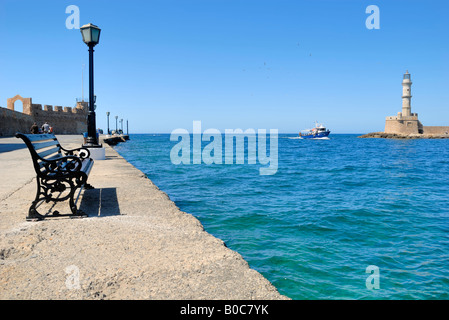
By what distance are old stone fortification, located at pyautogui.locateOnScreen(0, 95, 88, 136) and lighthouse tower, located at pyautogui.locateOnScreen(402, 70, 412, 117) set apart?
2922 inches

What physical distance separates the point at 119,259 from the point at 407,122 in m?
94.4

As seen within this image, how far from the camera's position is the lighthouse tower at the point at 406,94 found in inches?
3095

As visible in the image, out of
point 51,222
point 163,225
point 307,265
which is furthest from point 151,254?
point 307,265

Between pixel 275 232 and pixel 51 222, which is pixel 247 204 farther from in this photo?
pixel 51 222

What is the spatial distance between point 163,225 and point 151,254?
0.90m

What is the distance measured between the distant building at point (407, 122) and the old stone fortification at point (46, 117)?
74.7 meters

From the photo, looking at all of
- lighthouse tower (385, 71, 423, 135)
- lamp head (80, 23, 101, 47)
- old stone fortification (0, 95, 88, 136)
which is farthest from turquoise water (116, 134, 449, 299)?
lighthouse tower (385, 71, 423, 135)

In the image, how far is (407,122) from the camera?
82.7 metres

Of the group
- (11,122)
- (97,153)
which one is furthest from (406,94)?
(97,153)

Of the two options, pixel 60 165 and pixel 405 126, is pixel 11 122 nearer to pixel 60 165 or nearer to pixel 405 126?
pixel 60 165

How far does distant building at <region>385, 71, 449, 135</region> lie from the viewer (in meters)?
79.4
